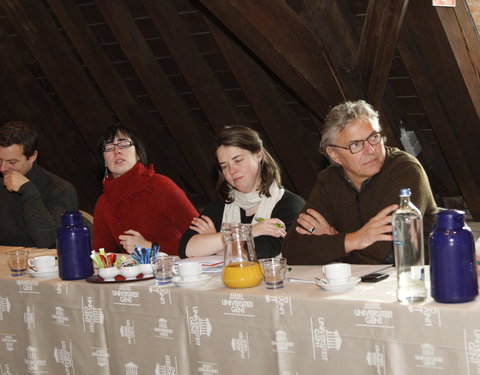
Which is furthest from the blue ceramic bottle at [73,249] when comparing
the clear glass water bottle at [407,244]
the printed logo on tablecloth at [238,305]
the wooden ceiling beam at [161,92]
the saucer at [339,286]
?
the wooden ceiling beam at [161,92]

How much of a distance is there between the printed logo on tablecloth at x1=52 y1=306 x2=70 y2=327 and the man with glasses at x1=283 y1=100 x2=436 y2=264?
757 mm

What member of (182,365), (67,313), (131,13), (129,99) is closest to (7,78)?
(129,99)

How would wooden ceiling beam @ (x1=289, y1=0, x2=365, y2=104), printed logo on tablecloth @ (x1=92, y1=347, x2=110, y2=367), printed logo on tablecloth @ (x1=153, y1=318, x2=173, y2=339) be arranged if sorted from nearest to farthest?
printed logo on tablecloth @ (x1=153, y1=318, x2=173, y2=339) < printed logo on tablecloth @ (x1=92, y1=347, x2=110, y2=367) < wooden ceiling beam @ (x1=289, y1=0, x2=365, y2=104)

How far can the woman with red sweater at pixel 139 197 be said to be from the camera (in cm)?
337

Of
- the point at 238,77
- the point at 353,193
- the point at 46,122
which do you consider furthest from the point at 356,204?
the point at 46,122

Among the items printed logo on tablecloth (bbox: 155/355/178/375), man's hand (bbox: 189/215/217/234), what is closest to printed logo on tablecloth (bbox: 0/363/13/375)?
printed logo on tablecloth (bbox: 155/355/178/375)

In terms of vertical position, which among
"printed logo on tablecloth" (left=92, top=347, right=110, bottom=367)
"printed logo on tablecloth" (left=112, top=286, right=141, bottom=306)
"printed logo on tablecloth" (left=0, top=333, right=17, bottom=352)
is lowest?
"printed logo on tablecloth" (left=92, top=347, right=110, bottom=367)

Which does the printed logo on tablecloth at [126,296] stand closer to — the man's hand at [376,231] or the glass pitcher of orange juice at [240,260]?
the glass pitcher of orange juice at [240,260]

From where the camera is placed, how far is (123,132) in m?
3.35

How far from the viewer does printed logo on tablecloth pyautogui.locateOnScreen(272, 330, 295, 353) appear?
6.25 feet

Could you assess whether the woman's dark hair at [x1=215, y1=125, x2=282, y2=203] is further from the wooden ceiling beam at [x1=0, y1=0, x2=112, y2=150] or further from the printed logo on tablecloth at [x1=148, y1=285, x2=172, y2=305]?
the wooden ceiling beam at [x1=0, y1=0, x2=112, y2=150]

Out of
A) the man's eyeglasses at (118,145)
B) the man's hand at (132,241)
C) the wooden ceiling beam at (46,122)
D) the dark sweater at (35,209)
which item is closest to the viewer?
the man's hand at (132,241)

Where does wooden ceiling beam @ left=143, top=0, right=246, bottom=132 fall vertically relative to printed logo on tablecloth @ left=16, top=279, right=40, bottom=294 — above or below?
above

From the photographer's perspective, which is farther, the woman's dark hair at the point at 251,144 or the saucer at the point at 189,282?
the woman's dark hair at the point at 251,144
